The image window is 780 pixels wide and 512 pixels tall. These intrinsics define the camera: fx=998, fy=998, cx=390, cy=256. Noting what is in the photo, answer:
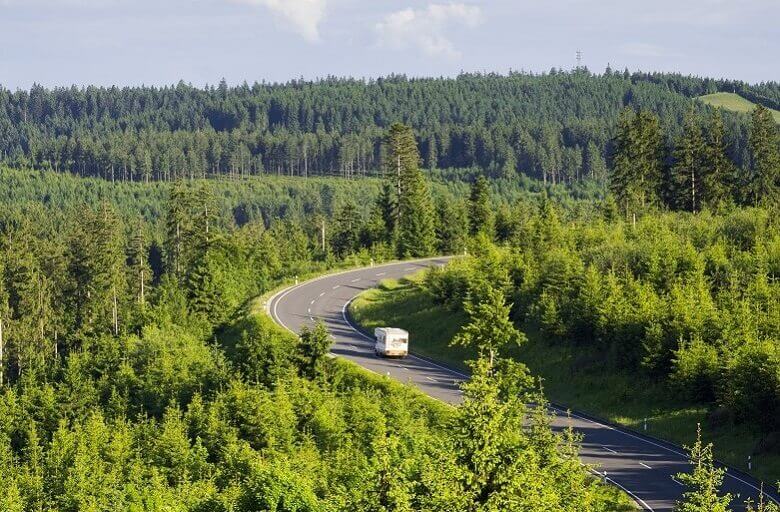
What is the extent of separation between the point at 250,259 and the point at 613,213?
34457 millimetres

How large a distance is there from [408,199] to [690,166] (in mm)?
28625

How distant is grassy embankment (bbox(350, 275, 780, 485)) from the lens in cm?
4216

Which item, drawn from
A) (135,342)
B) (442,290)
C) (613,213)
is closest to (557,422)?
(442,290)

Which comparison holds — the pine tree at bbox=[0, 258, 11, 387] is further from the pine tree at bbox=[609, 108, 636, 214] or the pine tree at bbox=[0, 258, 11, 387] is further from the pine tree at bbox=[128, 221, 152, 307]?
the pine tree at bbox=[609, 108, 636, 214]

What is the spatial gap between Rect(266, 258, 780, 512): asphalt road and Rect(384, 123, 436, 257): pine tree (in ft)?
11.7

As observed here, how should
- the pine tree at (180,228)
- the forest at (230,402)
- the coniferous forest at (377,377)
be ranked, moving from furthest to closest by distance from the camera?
the pine tree at (180,228) < the coniferous forest at (377,377) < the forest at (230,402)

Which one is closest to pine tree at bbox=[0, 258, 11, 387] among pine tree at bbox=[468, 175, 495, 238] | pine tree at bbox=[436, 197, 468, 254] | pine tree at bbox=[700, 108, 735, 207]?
pine tree at bbox=[436, 197, 468, 254]

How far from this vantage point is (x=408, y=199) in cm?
10306

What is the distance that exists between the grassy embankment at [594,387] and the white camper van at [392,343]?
246cm

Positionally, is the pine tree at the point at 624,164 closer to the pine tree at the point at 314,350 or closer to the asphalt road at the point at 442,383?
the asphalt road at the point at 442,383

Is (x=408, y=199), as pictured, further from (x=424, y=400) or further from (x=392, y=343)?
(x=424, y=400)

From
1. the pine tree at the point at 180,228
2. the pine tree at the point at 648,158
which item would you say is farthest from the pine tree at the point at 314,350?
the pine tree at the point at 648,158

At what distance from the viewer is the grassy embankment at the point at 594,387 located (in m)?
42.2

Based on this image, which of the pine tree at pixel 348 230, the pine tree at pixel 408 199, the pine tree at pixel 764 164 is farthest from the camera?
the pine tree at pixel 348 230
